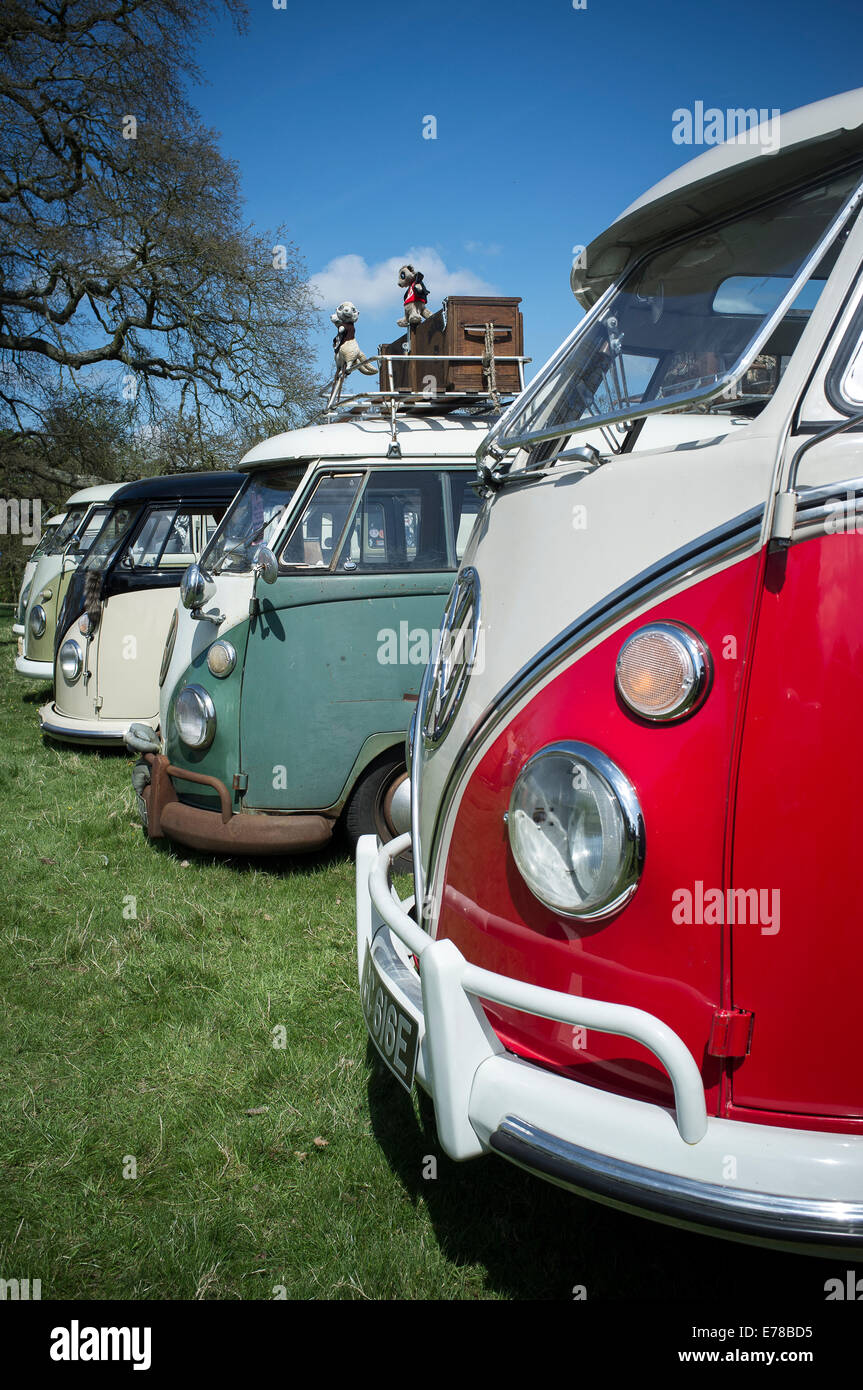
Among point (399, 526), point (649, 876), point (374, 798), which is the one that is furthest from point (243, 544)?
point (649, 876)

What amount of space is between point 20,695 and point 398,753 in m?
7.89

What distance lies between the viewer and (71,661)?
310 inches

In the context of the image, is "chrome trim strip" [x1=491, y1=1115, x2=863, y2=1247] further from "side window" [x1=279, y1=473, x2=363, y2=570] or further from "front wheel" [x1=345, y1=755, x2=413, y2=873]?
"side window" [x1=279, y1=473, x2=363, y2=570]

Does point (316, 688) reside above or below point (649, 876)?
above

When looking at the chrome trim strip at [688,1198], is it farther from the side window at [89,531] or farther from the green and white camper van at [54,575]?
the side window at [89,531]

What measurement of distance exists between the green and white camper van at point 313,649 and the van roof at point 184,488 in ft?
11.0

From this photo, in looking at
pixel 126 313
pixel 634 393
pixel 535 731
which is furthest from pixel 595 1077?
pixel 126 313

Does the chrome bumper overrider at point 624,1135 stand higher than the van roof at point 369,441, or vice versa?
the van roof at point 369,441

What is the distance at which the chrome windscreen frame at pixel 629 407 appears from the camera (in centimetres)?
199

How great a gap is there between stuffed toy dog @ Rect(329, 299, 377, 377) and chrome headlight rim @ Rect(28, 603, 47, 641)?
5.47 m

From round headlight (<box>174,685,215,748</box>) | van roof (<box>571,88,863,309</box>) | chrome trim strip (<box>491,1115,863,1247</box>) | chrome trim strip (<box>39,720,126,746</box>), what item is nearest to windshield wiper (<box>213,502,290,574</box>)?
round headlight (<box>174,685,215,748</box>)

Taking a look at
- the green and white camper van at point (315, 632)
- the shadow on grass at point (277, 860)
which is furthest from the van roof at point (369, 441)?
the shadow on grass at point (277, 860)

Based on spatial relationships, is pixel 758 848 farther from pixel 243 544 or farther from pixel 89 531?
pixel 89 531

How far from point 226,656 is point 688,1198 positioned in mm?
3586
